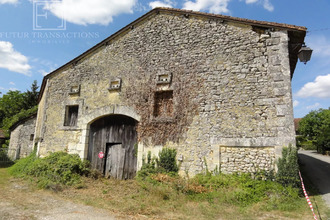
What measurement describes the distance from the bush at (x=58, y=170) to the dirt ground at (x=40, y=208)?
631mm

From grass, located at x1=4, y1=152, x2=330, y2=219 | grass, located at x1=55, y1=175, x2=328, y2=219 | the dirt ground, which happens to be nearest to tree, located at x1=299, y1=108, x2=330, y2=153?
grass, located at x1=4, y1=152, x2=330, y2=219

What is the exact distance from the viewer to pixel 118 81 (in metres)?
8.85

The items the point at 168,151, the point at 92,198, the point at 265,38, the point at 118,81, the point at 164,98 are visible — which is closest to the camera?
the point at 92,198

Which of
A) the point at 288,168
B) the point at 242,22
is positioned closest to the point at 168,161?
the point at 288,168

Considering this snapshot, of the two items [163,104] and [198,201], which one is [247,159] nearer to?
[198,201]

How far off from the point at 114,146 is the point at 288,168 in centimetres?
620

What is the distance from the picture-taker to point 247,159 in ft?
20.7

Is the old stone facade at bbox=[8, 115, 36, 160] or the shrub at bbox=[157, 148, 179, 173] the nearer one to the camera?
→ the shrub at bbox=[157, 148, 179, 173]

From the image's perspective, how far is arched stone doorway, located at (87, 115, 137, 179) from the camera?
8.30m

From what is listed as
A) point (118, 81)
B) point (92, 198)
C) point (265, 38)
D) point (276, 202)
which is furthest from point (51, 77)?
point (276, 202)

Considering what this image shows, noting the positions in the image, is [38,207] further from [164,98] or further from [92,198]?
[164,98]

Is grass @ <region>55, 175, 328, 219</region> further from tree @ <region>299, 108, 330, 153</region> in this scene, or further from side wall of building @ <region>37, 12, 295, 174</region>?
tree @ <region>299, 108, 330, 153</region>

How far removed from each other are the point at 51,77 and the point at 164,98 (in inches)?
254

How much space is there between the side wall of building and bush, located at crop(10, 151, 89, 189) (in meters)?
0.64
